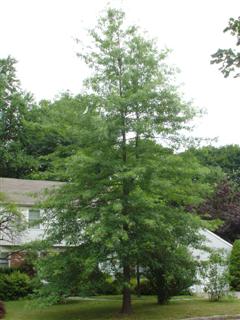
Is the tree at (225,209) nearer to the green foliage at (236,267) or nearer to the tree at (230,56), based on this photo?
the green foliage at (236,267)

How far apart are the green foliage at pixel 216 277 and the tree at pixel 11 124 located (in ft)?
89.1

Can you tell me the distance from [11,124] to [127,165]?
106 feet

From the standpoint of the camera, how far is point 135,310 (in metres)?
21.6

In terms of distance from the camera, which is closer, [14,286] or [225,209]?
[14,286]

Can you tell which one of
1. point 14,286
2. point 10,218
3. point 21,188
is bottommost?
point 14,286

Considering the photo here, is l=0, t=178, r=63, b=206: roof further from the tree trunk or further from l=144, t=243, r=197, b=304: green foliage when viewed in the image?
l=144, t=243, r=197, b=304: green foliage

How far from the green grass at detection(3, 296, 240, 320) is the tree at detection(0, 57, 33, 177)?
24573mm

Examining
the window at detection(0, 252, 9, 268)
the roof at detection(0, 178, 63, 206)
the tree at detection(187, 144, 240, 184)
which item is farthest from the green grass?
the tree at detection(187, 144, 240, 184)

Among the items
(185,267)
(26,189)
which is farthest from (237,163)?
(185,267)

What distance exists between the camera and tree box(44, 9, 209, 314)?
65.1 feet

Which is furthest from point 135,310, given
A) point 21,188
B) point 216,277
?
point 21,188

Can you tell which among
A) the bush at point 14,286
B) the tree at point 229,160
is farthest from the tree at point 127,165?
the tree at point 229,160

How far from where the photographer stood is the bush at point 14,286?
28.7 meters

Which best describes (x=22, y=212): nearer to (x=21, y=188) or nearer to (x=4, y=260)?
(x=4, y=260)
